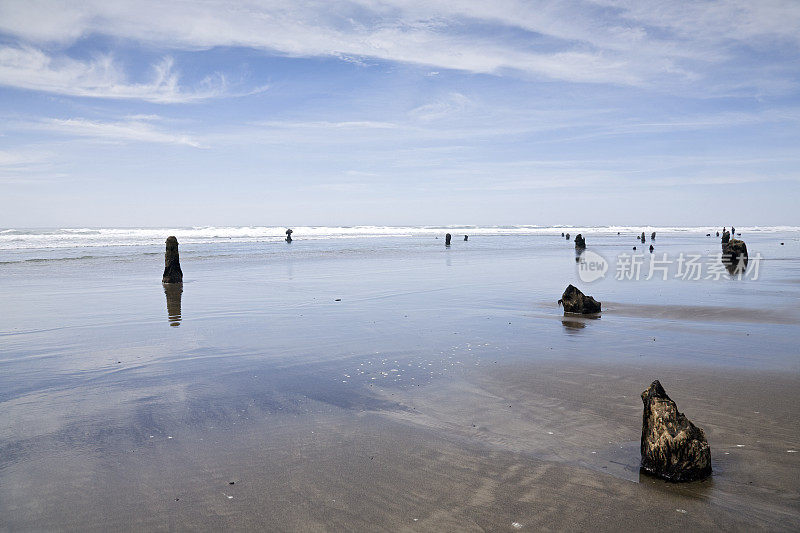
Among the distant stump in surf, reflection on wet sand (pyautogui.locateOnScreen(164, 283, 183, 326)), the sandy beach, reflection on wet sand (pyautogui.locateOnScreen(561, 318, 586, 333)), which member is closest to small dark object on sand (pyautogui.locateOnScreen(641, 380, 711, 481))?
the sandy beach

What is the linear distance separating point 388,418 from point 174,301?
11.9 meters

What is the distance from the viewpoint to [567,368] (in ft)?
27.7

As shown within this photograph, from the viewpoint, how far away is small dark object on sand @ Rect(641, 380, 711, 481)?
4.71 meters

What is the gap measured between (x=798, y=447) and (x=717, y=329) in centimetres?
663

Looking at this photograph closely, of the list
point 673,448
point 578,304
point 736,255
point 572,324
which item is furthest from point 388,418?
point 736,255

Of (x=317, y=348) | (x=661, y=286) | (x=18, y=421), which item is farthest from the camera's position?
(x=661, y=286)

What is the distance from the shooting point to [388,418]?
6.36 metres

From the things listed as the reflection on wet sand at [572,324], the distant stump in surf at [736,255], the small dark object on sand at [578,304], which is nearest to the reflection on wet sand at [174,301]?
the reflection on wet sand at [572,324]

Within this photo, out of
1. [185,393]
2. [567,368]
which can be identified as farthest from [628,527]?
[185,393]

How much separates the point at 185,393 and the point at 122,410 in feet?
2.70

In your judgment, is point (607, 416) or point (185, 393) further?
point (185, 393)

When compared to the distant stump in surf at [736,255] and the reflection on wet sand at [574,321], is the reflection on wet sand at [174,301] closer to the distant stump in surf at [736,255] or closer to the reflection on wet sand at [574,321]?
the reflection on wet sand at [574,321]

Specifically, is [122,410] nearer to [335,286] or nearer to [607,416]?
[607,416]

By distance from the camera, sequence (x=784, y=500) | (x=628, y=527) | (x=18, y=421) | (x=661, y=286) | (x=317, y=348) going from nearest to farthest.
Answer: (x=628, y=527)
(x=784, y=500)
(x=18, y=421)
(x=317, y=348)
(x=661, y=286)
